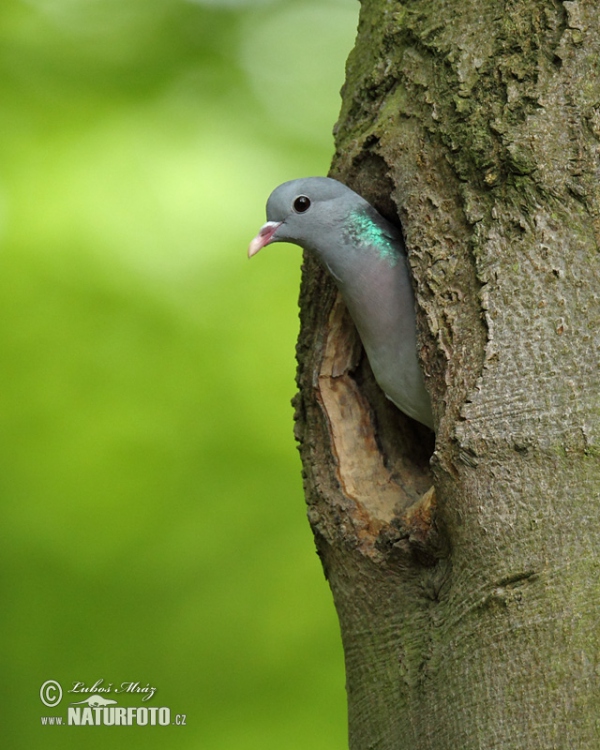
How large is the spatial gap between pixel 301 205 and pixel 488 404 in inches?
23.2

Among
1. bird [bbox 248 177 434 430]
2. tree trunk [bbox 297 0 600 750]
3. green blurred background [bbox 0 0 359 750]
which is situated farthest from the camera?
green blurred background [bbox 0 0 359 750]

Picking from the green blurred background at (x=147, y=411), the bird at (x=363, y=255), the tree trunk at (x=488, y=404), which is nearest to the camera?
the tree trunk at (x=488, y=404)

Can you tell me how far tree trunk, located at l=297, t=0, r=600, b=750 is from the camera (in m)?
1.27

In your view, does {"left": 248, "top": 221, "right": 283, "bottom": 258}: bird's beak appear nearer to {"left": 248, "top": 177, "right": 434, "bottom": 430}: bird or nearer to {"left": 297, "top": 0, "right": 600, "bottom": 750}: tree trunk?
{"left": 248, "top": 177, "right": 434, "bottom": 430}: bird

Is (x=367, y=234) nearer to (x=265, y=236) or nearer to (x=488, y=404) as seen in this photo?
(x=265, y=236)

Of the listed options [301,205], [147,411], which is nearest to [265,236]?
[301,205]

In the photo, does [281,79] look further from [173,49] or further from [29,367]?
[29,367]

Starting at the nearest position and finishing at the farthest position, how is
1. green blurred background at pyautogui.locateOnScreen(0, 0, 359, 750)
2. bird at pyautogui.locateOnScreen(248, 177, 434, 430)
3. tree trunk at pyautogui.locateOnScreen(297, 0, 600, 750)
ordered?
tree trunk at pyautogui.locateOnScreen(297, 0, 600, 750), bird at pyautogui.locateOnScreen(248, 177, 434, 430), green blurred background at pyautogui.locateOnScreen(0, 0, 359, 750)

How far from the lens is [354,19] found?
3723 mm

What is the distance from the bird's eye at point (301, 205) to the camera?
5.60 ft

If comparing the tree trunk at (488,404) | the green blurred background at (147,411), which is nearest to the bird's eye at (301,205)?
the tree trunk at (488,404)

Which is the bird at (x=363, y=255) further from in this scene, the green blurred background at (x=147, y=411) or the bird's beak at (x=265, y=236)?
the green blurred background at (x=147, y=411)

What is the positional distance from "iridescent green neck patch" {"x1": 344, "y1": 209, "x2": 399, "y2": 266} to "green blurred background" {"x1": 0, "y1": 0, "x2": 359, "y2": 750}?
165 centimetres

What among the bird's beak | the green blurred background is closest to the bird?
the bird's beak
